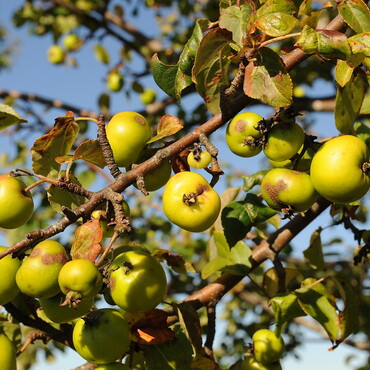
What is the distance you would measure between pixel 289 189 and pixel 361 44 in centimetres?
37

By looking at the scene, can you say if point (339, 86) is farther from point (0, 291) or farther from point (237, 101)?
point (0, 291)

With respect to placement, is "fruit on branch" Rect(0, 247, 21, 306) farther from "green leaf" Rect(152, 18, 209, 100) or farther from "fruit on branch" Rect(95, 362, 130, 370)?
"green leaf" Rect(152, 18, 209, 100)

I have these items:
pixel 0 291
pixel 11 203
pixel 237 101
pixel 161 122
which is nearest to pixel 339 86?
pixel 237 101

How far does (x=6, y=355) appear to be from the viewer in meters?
1.37

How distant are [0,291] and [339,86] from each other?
3.00 ft

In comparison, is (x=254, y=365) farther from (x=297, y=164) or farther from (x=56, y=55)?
(x=56, y=55)

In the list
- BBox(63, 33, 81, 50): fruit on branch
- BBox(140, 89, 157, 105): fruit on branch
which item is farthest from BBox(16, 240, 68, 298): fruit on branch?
BBox(63, 33, 81, 50): fruit on branch

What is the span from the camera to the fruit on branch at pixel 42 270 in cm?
113

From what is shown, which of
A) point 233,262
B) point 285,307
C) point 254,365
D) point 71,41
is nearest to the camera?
point 285,307

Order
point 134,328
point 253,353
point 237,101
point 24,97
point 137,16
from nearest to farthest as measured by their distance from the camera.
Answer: point 237,101, point 134,328, point 253,353, point 24,97, point 137,16

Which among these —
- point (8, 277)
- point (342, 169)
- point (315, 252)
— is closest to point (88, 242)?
point (8, 277)

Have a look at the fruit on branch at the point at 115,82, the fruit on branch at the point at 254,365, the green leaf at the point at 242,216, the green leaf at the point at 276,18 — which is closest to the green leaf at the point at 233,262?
the green leaf at the point at 242,216

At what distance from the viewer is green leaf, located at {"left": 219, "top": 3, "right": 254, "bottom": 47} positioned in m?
1.34

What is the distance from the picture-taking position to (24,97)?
14.0 ft
